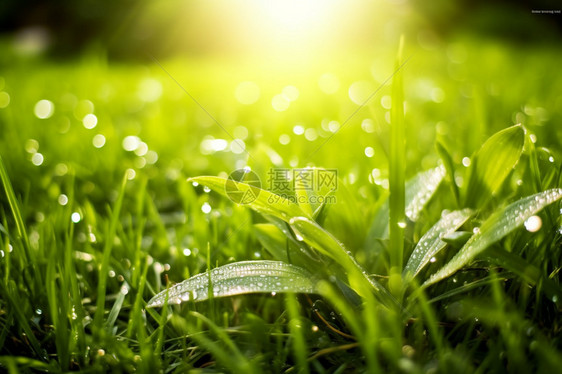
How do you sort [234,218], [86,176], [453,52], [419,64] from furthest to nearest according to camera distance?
1. [453,52]
2. [419,64]
3. [86,176]
4. [234,218]

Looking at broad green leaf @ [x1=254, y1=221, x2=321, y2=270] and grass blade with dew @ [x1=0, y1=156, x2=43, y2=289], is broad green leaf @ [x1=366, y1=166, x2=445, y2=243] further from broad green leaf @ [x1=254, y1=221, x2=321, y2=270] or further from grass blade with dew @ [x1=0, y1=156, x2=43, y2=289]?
grass blade with dew @ [x1=0, y1=156, x2=43, y2=289]

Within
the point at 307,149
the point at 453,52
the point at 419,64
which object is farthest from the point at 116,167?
the point at 453,52

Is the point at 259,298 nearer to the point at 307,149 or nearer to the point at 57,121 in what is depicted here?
the point at 307,149

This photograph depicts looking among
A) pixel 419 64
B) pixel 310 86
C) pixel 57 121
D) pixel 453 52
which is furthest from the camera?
pixel 453 52

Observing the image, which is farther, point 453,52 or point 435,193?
point 453,52

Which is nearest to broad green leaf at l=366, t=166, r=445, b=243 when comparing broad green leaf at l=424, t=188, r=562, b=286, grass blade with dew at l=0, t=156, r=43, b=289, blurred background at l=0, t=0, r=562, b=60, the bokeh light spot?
broad green leaf at l=424, t=188, r=562, b=286

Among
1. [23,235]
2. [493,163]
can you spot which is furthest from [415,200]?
[23,235]

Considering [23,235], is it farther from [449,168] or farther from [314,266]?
[449,168]
